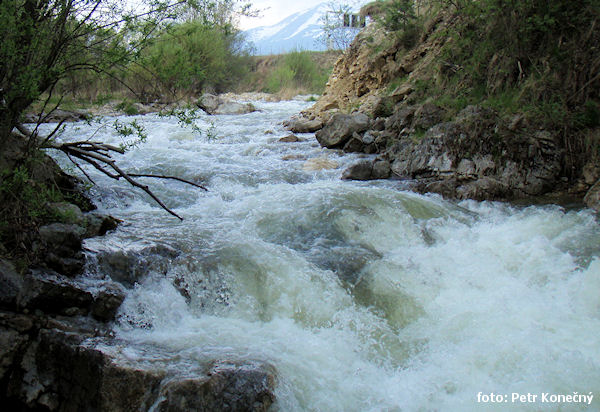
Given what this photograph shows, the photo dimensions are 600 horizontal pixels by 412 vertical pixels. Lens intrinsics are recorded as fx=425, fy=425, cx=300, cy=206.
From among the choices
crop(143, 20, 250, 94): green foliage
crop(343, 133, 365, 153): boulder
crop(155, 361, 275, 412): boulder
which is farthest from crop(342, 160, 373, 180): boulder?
crop(155, 361, 275, 412): boulder

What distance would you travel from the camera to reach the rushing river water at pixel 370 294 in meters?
2.82

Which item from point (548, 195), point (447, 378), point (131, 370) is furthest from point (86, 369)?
point (548, 195)

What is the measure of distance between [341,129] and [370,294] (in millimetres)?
6148

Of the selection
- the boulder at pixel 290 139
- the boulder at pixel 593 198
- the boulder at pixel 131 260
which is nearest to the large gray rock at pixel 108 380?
the boulder at pixel 131 260

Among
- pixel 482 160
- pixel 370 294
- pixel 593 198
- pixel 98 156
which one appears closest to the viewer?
pixel 98 156

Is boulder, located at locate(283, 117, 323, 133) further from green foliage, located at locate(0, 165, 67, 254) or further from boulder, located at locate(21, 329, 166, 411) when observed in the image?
boulder, located at locate(21, 329, 166, 411)

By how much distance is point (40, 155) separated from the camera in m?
3.46

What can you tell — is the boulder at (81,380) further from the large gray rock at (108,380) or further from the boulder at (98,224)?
the boulder at (98,224)

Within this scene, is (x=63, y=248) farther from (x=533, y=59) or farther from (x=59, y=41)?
(x=533, y=59)

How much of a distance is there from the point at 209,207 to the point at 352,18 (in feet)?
48.0

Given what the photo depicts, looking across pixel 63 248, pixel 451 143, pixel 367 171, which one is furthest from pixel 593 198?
pixel 63 248

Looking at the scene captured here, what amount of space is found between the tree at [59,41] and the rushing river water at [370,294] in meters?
0.67

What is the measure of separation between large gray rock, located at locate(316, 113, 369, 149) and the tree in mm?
5915

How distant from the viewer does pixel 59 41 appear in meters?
3.11
